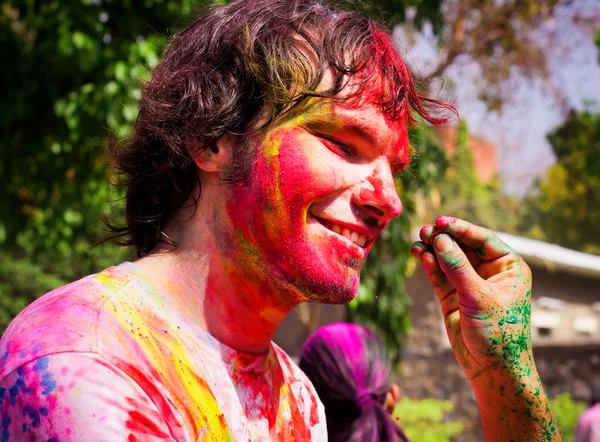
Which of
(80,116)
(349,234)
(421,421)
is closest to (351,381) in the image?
(349,234)

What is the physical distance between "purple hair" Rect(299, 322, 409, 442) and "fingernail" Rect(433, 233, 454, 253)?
148cm

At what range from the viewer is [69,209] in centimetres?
579

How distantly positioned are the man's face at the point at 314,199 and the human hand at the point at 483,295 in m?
0.20

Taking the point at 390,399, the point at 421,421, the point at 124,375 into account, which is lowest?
the point at 421,421

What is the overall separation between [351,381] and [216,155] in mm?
1722

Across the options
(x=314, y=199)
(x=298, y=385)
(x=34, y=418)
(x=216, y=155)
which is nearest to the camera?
(x=34, y=418)

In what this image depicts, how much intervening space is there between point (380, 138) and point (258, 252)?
0.41 meters

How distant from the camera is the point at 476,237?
181cm

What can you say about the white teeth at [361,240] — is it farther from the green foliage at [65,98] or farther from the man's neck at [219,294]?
the green foliage at [65,98]

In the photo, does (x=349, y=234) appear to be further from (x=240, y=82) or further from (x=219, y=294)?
(x=240, y=82)

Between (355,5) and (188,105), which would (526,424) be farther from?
(355,5)

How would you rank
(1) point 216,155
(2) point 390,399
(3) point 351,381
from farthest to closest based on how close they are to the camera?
(2) point 390,399, (3) point 351,381, (1) point 216,155

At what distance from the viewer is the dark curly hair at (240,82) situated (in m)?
1.65

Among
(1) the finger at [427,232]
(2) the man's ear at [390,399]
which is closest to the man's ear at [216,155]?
(1) the finger at [427,232]
